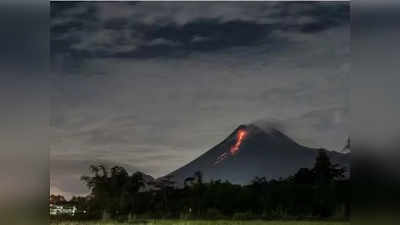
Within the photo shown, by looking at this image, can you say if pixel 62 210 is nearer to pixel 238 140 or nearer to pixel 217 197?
pixel 217 197

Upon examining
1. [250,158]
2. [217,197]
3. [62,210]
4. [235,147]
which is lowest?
[62,210]

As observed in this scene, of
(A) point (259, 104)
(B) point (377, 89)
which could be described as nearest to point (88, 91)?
(A) point (259, 104)

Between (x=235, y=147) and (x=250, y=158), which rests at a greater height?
(x=235, y=147)

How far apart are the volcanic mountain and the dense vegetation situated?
0.19 ft

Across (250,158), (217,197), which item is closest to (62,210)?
(217,197)

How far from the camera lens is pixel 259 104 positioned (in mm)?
7031

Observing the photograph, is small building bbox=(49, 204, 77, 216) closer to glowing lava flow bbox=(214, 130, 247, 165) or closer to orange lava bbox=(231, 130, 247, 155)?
glowing lava flow bbox=(214, 130, 247, 165)

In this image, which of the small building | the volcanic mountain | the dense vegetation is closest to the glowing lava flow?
the volcanic mountain

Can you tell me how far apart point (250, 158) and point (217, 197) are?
49cm

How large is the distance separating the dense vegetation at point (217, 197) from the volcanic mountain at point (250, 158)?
6cm

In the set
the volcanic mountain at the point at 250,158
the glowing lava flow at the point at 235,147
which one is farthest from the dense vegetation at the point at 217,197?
the glowing lava flow at the point at 235,147

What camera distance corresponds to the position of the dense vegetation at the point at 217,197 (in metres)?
7.06

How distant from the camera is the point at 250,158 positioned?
23.3 ft

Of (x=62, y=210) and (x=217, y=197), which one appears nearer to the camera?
(x=62, y=210)
